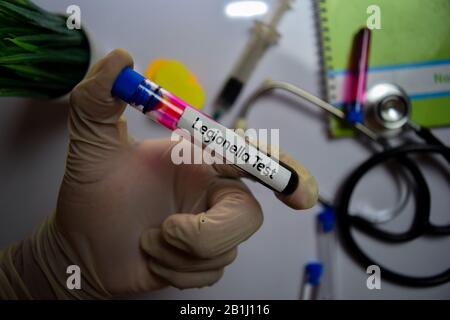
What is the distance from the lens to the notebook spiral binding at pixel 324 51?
0.60 metres

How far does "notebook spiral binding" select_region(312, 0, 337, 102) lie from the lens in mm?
601

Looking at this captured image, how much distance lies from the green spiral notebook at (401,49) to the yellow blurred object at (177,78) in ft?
0.76

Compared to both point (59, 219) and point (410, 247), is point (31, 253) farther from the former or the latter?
point (410, 247)

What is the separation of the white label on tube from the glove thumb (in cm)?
9

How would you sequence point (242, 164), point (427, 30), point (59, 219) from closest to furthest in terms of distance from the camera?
point (242, 164)
point (59, 219)
point (427, 30)

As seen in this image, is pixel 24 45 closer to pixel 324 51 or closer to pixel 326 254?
pixel 324 51

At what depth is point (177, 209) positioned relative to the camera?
495 mm

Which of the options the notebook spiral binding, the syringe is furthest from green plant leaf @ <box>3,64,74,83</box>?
the notebook spiral binding

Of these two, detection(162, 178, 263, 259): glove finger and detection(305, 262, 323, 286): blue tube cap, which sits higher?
detection(162, 178, 263, 259): glove finger

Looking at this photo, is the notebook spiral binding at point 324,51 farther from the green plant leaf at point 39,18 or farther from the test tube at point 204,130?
the green plant leaf at point 39,18

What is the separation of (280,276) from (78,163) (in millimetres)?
396

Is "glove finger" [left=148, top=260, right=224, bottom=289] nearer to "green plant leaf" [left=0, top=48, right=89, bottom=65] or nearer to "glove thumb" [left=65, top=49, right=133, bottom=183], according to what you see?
"glove thumb" [left=65, top=49, right=133, bottom=183]

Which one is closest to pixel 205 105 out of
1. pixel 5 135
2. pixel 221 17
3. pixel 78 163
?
pixel 221 17

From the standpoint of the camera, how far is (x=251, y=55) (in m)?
0.61
